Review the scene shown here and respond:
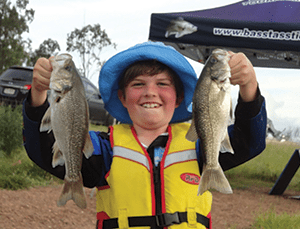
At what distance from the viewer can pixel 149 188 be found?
2.18 metres

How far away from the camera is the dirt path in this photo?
15.5 ft

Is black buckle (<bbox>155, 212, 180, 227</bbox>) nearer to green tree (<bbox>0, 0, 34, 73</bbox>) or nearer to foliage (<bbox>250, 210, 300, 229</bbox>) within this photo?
foliage (<bbox>250, 210, 300, 229</bbox>)

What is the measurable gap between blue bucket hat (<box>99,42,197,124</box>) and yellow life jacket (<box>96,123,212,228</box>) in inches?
14.3

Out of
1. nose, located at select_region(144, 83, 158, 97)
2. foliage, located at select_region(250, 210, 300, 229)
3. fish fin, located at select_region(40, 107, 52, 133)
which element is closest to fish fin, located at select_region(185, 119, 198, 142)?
nose, located at select_region(144, 83, 158, 97)

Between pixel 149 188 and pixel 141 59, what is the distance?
2.77 feet

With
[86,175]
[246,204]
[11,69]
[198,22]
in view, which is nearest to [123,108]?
[86,175]

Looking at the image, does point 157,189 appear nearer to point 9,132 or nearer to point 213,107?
Answer: point 213,107

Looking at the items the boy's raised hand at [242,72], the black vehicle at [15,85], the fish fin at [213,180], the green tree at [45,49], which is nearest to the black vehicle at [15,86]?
the black vehicle at [15,85]

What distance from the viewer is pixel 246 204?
6.45 m

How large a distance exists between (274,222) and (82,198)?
359 cm

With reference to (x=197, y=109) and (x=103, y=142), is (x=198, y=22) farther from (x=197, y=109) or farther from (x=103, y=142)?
(x=197, y=109)

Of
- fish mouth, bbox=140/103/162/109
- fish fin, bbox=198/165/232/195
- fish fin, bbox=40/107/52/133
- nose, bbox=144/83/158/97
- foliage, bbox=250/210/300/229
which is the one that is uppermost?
nose, bbox=144/83/158/97

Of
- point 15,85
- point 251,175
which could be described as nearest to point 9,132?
point 15,85

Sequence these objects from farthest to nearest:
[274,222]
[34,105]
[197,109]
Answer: [274,222] → [34,105] → [197,109]
